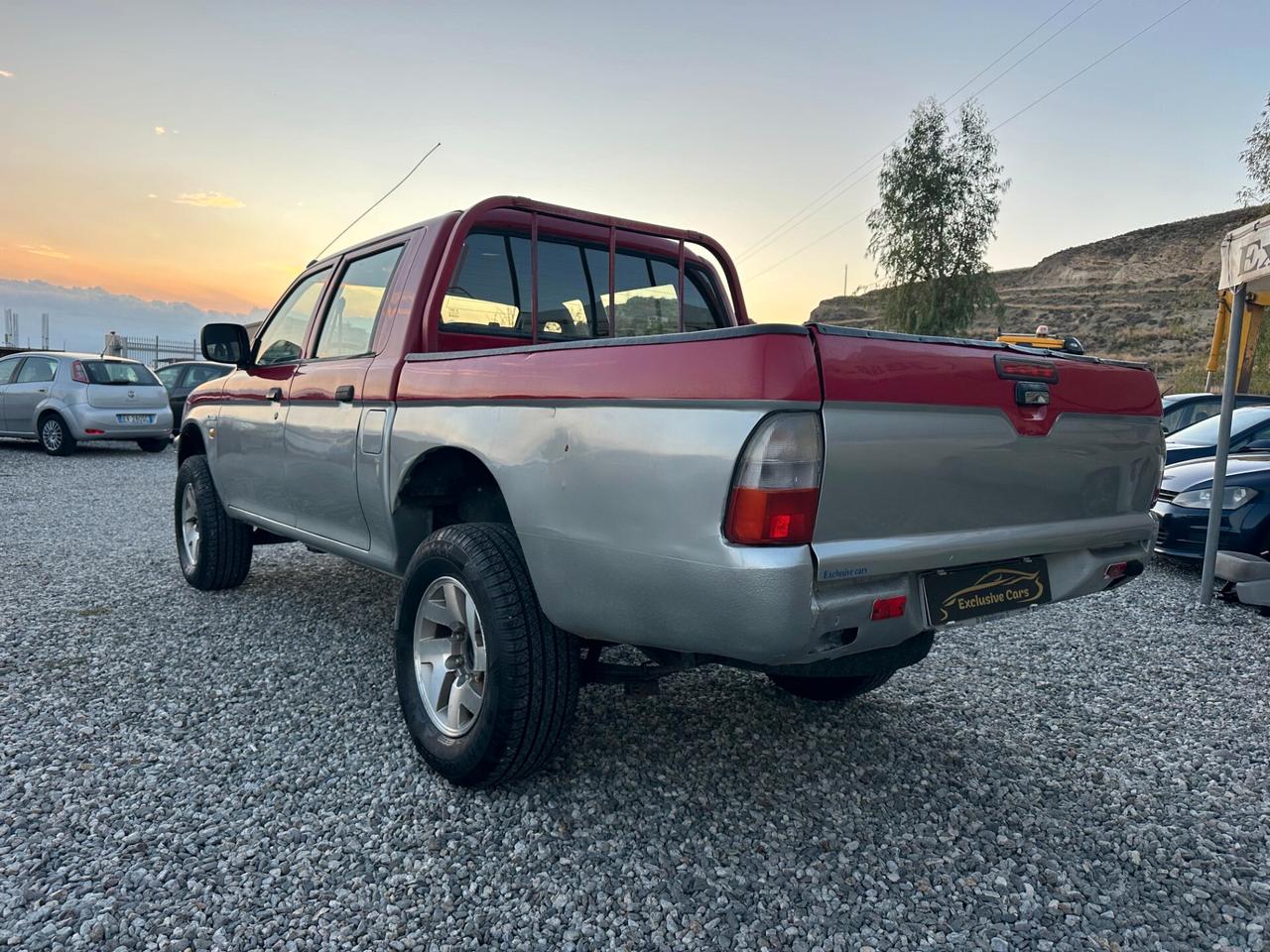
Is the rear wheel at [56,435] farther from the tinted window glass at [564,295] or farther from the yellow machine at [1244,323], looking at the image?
the yellow machine at [1244,323]

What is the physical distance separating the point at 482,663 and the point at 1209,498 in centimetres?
569

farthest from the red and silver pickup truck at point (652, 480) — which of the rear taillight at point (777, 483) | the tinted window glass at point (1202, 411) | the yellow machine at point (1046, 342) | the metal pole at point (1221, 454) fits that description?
the tinted window glass at point (1202, 411)

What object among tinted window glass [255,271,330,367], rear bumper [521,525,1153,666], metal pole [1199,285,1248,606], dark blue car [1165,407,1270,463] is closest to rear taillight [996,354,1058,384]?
rear bumper [521,525,1153,666]

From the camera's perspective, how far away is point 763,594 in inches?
75.9

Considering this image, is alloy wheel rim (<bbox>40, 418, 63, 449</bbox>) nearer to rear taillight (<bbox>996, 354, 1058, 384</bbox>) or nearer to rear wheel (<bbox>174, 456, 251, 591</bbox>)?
rear wheel (<bbox>174, 456, 251, 591</bbox>)

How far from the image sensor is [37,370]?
1310 centimetres

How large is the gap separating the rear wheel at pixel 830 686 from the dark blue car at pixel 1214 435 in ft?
17.6

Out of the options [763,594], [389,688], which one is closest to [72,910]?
[389,688]

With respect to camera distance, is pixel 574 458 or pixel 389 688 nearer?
pixel 574 458

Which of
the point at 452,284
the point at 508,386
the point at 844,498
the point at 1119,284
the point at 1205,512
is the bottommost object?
the point at 1205,512

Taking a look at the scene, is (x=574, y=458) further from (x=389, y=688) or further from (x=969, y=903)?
(x=389, y=688)

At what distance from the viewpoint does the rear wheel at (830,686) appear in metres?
3.23

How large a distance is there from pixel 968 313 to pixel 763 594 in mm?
34348

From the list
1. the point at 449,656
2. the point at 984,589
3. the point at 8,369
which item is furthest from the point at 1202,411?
the point at 8,369
